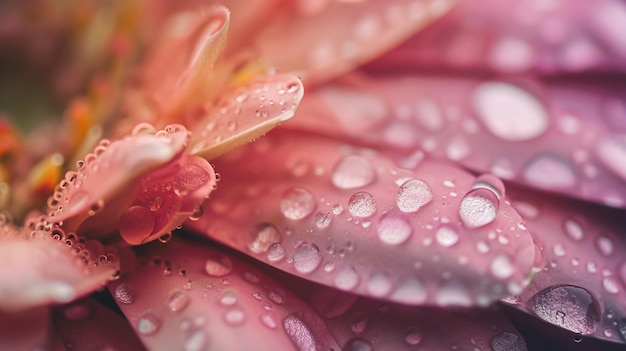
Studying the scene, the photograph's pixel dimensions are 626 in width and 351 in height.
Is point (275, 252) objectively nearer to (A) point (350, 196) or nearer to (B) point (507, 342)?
(A) point (350, 196)

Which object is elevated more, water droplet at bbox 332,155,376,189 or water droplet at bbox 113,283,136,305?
water droplet at bbox 113,283,136,305

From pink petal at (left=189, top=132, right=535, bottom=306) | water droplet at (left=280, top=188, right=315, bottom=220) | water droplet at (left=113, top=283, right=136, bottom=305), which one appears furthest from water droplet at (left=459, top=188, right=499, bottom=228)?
water droplet at (left=113, top=283, right=136, bottom=305)

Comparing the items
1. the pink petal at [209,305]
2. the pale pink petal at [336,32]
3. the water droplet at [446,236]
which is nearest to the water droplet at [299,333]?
the pink petal at [209,305]

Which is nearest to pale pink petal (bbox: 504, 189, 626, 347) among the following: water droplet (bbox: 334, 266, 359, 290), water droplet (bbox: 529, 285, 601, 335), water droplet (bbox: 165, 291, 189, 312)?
water droplet (bbox: 529, 285, 601, 335)

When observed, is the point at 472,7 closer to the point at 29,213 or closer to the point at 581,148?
the point at 581,148

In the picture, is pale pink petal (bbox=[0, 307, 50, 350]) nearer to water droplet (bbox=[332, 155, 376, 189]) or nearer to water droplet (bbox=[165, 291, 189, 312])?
water droplet (bbox=[165, 291, 189, 312])

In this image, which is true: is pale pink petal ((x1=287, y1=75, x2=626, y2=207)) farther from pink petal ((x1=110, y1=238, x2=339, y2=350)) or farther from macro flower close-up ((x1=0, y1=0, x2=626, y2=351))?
pink petal ((x1=110, y1=238, x2=339, y2=350))

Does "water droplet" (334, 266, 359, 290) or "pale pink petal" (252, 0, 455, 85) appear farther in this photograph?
"pale pink petal" (252, 0, 455, 85)

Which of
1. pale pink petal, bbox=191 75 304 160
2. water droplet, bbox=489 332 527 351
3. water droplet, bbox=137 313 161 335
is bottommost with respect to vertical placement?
water droplet, bbox=489 332 527 351
